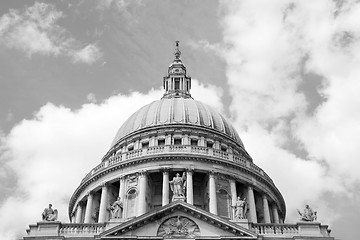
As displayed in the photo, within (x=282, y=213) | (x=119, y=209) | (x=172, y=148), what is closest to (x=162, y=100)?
(x=172, y=148)

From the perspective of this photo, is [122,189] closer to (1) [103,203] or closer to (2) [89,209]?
(1) [103,203]

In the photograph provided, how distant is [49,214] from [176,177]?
32.9ft

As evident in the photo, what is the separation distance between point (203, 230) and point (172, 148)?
2013 cm

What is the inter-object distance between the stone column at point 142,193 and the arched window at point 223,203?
7.17 m

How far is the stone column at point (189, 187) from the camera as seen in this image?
185ft

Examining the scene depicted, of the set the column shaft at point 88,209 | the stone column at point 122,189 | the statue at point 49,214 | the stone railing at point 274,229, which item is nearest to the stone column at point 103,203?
the column shaft at point 88,209

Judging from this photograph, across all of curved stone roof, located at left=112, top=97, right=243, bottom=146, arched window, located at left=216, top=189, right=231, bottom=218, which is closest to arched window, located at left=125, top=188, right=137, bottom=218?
arched window, located at left=216, top=189, right=231, bottom=218

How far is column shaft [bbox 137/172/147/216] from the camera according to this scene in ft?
184

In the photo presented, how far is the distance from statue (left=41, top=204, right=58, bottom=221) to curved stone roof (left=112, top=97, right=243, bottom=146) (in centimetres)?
2369

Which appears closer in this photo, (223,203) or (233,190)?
(223,203)

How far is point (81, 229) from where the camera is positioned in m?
43.0

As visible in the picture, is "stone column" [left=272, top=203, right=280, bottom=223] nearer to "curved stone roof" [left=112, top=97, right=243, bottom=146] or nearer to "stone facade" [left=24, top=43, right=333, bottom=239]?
"stone facade" [left=24, top=43, right=333, bottom=239]

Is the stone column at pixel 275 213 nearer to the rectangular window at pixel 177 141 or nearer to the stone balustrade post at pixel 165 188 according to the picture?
the rectangular window at pixel 177 141

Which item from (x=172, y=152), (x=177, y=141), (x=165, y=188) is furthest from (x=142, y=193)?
(x=177, y=141)
